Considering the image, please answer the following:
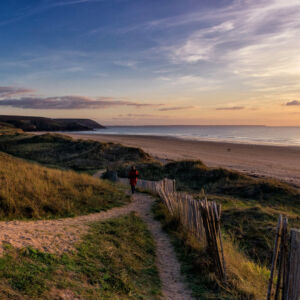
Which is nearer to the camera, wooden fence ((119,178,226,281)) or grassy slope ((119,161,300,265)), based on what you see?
wooden fence ((119,178,226,281))

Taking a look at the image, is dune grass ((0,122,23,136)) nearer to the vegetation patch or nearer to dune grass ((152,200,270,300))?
the vegetation patch

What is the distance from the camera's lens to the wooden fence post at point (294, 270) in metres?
3.22

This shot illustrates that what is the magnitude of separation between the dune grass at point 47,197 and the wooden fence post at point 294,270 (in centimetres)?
633

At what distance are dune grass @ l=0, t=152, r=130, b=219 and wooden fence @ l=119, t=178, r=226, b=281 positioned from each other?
2.91 m

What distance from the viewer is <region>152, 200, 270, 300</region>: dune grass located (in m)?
4.33

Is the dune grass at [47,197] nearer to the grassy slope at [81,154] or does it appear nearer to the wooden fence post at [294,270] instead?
the wooden fence post at [294,270]

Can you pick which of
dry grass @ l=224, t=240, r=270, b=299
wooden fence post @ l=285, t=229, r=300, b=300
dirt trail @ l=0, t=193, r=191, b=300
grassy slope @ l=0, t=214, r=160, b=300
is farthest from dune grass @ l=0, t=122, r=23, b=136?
wooden fence post @ l=285, t=229, r=300, b=300

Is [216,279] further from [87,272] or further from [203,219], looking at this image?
[87,272]

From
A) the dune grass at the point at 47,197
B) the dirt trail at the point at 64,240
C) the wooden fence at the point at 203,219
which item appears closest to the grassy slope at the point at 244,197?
the wooden fence at the point at 203,219

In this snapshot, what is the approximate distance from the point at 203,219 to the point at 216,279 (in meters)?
1.05

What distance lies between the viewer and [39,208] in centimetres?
788

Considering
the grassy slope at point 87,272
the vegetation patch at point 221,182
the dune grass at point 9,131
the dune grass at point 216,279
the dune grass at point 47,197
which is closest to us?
the grassy slope at point 87,272

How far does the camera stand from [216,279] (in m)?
4.69

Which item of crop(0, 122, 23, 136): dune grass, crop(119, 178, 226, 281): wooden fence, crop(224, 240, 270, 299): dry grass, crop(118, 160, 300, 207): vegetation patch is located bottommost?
crop(118, 160, 300, 207): vegetation patch
